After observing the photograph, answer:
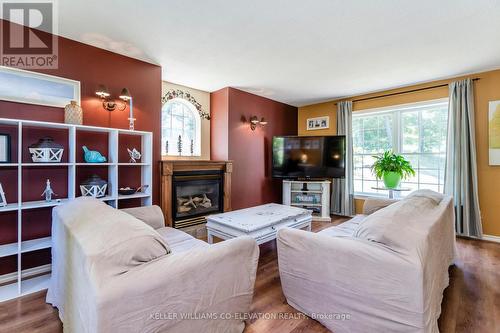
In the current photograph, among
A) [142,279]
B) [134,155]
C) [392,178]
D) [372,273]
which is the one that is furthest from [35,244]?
[392,178]

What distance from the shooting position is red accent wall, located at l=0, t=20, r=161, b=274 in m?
2.09

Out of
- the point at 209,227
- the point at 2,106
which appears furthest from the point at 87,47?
the point at 209,227

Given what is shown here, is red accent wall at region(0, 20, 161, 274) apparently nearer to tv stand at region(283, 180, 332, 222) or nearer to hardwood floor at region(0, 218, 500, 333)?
hardwood floor at region(0, 218, 500, 333)

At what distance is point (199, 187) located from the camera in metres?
3.65

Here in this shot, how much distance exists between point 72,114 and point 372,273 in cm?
276

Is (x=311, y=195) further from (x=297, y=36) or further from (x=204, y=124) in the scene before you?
(x=297, y=36)

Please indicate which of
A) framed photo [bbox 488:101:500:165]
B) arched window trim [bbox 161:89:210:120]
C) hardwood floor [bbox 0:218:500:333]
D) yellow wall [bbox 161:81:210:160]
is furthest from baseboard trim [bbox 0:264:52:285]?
framed photo [bbox 488:101:500:165]

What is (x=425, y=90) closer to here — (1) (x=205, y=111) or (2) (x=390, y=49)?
(2) (x=390, y=49)

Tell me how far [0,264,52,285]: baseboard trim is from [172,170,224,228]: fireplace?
4.47 ft

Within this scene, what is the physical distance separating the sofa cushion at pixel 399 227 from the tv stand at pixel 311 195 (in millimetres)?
2602

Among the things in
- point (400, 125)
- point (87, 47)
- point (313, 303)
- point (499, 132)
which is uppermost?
point (87, 47)

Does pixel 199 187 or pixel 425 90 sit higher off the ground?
pixel 425 90

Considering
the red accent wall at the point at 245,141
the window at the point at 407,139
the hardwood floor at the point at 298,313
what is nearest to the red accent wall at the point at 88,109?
the hardwood floor at the point at 298,313

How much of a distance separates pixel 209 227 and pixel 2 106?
2171mm
